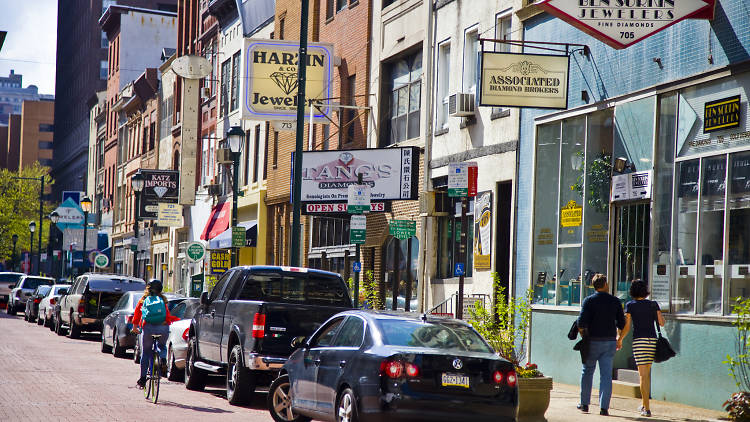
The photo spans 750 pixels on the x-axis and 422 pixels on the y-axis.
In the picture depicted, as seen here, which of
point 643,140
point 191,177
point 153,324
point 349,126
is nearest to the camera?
point 153,324

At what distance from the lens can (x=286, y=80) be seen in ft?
106

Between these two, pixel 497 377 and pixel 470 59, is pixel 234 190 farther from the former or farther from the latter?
pixel 497 377

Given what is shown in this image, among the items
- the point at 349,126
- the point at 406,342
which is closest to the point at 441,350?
the point at 406,342

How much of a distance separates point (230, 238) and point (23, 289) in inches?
622

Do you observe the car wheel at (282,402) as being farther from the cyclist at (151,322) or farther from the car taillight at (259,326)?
the cyclist at (151,322)

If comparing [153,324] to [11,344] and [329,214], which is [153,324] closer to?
[11,344]

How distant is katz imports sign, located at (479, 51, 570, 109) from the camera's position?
19.6 metres

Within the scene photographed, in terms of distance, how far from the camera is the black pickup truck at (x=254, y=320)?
605 inches

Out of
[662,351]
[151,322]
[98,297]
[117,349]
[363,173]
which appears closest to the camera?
[662,351]

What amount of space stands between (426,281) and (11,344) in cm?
997

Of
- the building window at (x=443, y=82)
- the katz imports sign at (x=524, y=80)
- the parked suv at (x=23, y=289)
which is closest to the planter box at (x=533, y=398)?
the katz imports sign at (x=524, y=80)

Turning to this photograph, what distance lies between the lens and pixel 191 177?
53906 mm

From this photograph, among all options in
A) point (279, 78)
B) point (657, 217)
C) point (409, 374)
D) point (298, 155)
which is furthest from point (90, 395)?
point (279, 78)

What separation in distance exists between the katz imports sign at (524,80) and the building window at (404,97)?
8.42 metres
